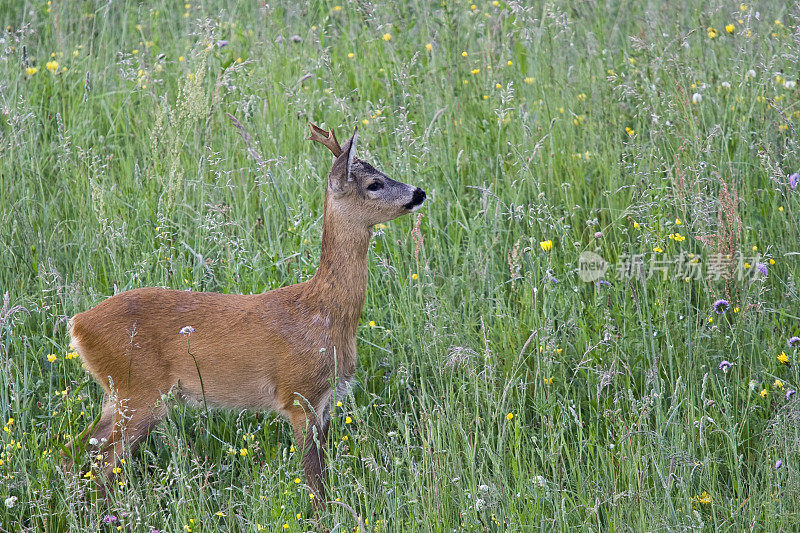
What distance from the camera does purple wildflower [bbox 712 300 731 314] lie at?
164 inches

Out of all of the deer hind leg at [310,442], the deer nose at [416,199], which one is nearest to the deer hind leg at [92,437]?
the deer hind leg at [310,442]

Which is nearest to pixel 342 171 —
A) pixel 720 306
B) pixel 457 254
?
pixel 457 254

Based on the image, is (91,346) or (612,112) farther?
(612,112)

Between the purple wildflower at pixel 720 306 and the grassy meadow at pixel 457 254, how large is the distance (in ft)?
0.06

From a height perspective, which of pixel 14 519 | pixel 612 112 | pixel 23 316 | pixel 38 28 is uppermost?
pixel 38 28

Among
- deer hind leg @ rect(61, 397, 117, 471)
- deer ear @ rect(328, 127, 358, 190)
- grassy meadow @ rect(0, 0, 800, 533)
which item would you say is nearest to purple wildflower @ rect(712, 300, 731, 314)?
grassy meadow @ rect(0, 0, 800, 533)

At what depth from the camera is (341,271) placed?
4.00 meters

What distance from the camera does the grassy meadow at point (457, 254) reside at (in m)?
3.49

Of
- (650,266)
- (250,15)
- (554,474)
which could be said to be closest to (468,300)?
(650,266)

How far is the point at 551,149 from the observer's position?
5285 millimetres

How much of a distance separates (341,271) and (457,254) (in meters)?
1.00

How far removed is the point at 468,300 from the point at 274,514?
1.64m

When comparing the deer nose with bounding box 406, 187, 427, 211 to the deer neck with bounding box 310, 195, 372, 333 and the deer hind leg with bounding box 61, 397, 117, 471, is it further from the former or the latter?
the deer hind leg with bounding box 61, 397, 117, 471

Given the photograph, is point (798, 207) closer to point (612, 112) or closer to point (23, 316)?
point (612, 112)
